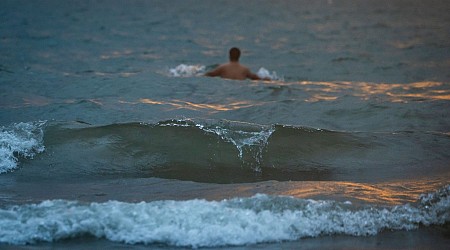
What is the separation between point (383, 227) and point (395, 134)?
11.5 feet

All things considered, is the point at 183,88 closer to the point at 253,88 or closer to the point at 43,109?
the point at 253,88

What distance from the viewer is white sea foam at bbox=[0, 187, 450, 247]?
4934 mm

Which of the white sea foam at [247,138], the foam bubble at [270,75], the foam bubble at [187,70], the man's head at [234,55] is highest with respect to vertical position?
the man's head at [234,55]

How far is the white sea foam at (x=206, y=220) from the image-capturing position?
16.2ft

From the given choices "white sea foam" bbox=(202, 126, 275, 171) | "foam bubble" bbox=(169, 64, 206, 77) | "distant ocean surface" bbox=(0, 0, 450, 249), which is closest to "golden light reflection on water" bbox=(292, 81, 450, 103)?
"distant ocean surface" bbox=(0, 0, 450, 249)

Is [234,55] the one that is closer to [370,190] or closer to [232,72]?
[232,72]

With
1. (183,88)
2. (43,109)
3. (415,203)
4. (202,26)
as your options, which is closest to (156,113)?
(43,109)

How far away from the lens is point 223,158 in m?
7.59

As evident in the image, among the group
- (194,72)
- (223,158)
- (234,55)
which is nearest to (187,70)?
(194,72)

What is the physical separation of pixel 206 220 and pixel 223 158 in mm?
2486

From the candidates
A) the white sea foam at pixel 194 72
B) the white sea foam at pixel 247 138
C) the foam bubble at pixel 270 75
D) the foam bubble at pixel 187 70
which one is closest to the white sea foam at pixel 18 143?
the white sea foam at pixel 247 138

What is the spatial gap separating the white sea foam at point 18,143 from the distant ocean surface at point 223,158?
2cm

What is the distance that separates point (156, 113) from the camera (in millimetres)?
10289

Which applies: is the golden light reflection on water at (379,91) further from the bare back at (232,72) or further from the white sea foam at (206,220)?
the white sea foam at (206,220)
